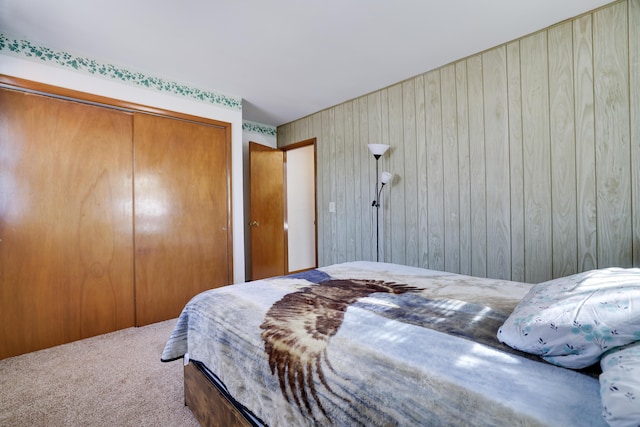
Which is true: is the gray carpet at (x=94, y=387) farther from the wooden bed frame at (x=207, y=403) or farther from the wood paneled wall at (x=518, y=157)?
the wood paneled wall at (x=518, y=157)

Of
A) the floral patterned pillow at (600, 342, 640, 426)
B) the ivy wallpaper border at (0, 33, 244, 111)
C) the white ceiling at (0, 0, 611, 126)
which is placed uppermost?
the white ceiling at (0, 0, 611, 126)

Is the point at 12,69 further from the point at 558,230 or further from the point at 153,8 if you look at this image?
the point at 558,230

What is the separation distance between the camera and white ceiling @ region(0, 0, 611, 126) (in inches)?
75.7

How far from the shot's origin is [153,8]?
1.92 metres

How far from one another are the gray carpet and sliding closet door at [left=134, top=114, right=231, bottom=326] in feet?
1.86

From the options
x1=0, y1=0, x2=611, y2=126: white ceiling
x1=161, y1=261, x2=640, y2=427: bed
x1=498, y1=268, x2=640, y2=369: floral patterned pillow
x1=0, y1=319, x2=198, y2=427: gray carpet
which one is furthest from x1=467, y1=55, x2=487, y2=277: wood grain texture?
x1=0, y1=319, x2=198, y2=427: gray carpet

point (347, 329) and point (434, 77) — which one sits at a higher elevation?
point (434, 77)

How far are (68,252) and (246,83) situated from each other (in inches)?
89.2

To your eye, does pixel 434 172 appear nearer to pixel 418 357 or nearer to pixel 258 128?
pixel 418 357

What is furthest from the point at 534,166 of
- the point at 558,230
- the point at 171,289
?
the point at 171,289

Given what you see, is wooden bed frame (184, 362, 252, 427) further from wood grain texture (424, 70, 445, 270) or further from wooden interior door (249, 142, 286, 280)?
wooden interior door (249, 142, 286, 280)

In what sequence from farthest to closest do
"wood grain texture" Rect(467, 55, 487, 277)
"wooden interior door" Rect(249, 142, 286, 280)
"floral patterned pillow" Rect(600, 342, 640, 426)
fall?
"wooden interior door" Rect(249, 142, 286, 280) < "wood grain texture" Rect(467, 55, 487, 277) < "floral patterned pillow" Rect(600, 342, 640, 426)

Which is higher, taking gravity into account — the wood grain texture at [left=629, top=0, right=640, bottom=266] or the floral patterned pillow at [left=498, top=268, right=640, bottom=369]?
the wood grain texture at [left=629, top=0, right=640, bottom=266]

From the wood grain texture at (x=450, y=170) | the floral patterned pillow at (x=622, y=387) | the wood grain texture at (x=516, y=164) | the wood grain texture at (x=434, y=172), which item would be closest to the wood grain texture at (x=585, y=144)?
the wood grain texture at (x=516, y=164)
